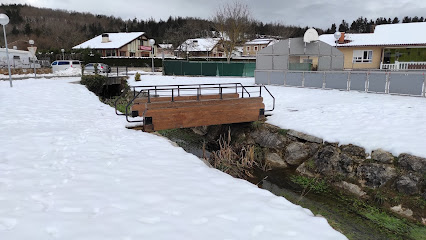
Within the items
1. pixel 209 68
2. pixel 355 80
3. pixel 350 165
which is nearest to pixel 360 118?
pixel 350 165

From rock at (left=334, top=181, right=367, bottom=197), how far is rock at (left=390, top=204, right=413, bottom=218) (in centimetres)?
89

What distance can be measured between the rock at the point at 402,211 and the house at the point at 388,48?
2819cm

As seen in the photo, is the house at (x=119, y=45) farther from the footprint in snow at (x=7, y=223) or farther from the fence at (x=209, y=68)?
the footprint in snow at (x=7, y=223)

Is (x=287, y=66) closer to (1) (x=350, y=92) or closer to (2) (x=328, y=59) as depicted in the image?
(2) (x=328, y=59)

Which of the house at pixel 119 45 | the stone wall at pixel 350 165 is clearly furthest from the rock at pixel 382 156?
the house at pixel 119 45

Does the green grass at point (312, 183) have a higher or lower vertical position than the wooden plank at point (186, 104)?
lower

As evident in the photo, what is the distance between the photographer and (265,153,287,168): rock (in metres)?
11.4

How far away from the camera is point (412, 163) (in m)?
8.56

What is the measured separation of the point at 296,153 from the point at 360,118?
325cm

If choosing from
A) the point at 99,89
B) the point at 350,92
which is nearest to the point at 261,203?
the point at 350,92

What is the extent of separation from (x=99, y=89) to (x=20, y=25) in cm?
12958

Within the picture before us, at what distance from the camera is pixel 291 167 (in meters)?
11.2

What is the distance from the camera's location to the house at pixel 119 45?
6421 cm

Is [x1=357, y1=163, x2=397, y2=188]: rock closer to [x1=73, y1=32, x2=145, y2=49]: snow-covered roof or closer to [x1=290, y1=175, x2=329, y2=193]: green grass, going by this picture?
[x1=290, y1=175, x2=329, y2=193]: green grass
